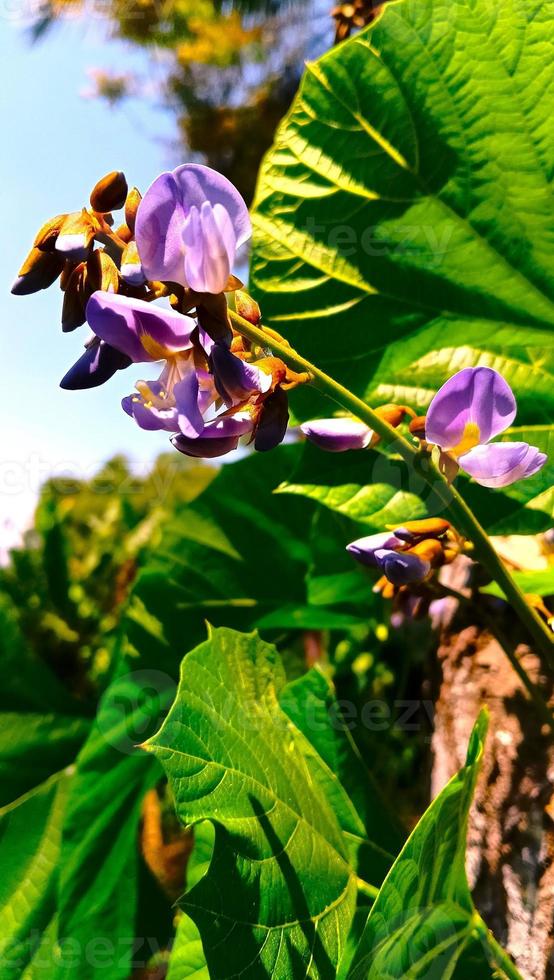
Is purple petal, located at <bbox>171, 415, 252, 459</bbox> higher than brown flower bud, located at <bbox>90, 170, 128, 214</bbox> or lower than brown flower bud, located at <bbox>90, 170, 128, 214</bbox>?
lower

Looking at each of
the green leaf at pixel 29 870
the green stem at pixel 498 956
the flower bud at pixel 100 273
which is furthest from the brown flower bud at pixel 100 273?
the green leaf at pixel 29 870

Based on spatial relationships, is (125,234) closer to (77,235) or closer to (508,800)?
(77,235)

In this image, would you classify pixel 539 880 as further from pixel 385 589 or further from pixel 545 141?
pixel 545 141

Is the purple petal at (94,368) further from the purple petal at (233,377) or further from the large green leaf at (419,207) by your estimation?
the large green leaf at (419,207)

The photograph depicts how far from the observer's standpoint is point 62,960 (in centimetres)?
84

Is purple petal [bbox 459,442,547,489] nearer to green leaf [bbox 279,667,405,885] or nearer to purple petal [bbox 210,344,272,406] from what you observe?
purple petal [bbox 210,344,272,406]

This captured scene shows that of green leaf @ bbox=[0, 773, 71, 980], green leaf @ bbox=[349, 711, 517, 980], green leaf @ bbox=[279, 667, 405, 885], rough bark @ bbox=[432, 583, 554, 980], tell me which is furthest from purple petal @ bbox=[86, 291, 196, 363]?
green leaf @ bbox=[0, 773, 71, 980]

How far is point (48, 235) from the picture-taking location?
386 millimetres

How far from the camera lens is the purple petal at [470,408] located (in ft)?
1.30

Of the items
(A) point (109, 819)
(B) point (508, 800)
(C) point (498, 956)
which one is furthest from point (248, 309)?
(A) point (109, 819)

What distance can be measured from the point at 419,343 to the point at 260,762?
0.34 m

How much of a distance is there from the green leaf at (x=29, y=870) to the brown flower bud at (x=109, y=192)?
81cm

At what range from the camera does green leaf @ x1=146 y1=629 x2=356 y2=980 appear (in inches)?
17.9

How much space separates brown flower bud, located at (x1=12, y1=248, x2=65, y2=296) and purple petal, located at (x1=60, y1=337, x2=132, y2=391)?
53 millimetres
